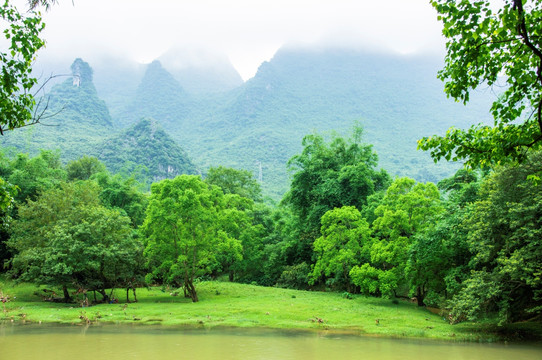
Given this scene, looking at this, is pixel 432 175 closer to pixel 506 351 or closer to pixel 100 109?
pixel 506 351

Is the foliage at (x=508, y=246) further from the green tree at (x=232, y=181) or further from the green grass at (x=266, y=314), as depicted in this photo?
the green tree at (x=232, y=181)

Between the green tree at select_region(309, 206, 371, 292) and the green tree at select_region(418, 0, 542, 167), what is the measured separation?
22.3 metres

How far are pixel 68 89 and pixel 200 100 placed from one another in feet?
230

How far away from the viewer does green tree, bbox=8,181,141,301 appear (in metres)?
26.0

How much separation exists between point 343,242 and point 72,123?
110259 millimetres

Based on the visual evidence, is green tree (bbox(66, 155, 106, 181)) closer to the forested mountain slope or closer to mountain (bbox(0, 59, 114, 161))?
mountain (bbox(0, 59, 114, 161))

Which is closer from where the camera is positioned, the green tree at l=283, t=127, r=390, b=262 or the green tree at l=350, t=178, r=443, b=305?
the green tree at l=350, t=178, r=443, b=305

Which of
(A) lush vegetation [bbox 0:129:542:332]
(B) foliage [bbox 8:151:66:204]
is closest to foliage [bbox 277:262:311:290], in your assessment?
(A) lush vegetation [bbox 0:129:542:332]

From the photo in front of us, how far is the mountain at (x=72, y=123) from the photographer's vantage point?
8532 cm

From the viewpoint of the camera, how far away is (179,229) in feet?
94.7

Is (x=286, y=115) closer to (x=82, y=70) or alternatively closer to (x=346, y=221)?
(x=82, y=70)

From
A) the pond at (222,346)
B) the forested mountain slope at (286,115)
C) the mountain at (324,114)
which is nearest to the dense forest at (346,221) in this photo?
the pond at (222,346)

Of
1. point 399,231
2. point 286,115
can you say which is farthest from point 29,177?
point 286,115

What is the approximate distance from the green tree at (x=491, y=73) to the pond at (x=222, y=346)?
29.5 feet
